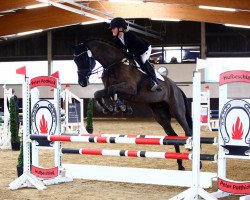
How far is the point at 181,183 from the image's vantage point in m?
4.80

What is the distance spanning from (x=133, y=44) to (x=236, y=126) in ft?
5.60

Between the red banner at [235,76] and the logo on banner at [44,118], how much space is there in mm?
1967

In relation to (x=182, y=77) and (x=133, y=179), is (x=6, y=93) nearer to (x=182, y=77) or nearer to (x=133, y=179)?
(x=133, y=179)

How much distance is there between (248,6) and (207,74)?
6.28m

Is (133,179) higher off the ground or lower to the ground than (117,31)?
lower

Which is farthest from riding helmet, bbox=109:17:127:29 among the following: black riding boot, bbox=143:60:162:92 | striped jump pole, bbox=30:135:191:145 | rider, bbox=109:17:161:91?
striped jump pole, bbox=30:135:191:145

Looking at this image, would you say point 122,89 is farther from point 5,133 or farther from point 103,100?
point 5,133

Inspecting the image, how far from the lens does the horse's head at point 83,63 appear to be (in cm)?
521

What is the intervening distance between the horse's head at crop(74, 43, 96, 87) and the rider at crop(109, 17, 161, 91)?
357 mm

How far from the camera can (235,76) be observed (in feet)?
13.8

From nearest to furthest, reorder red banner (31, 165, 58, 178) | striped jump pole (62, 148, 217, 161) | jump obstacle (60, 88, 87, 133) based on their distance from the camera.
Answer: striped jump pole (62, 148, 217, 161) → red banner (31, 165, 58, 178) → jump obstacle (60, 88, 87, 133)

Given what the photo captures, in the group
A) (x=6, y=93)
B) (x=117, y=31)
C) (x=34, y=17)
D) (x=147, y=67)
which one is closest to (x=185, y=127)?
(x=147, y=67)

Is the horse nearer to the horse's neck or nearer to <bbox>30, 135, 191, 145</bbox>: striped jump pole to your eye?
the horse's neck

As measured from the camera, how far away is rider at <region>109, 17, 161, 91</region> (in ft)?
17.1
